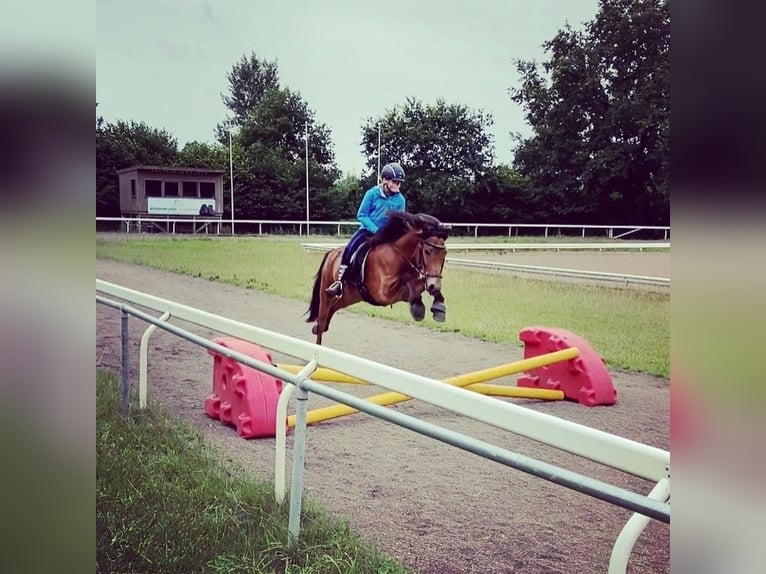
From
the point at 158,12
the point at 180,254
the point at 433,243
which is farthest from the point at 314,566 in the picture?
the point at 158,12

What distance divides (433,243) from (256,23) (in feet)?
2.44

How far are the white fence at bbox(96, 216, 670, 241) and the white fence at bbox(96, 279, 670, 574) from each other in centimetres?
26

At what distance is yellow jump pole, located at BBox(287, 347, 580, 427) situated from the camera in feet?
4.92

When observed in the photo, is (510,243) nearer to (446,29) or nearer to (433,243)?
(433,243)

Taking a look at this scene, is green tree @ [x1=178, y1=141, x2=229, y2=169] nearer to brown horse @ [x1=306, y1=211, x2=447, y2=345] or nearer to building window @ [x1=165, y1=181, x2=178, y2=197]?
building window @ [x1=165, y1=181, x2=178, y2=197]

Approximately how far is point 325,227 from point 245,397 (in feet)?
1.82

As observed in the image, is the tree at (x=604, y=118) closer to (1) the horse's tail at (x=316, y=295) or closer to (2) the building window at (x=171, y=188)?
(1) the horse's tail at (x=316, y=295)

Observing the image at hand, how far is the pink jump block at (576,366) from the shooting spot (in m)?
1.53

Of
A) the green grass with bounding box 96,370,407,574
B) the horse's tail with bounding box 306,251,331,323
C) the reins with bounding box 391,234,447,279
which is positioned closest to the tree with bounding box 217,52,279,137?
the horse's tail with bounding box 306,251,331,323

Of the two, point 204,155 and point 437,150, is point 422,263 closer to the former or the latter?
point 437,150

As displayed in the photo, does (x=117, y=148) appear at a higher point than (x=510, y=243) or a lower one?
higher

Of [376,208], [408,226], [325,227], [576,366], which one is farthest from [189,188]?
[576,366]
